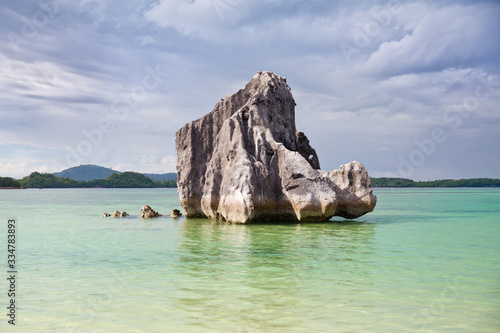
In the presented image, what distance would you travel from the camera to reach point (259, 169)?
866 inches

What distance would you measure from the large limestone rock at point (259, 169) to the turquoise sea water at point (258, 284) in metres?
4.28

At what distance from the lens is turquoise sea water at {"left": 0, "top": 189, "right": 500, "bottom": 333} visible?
22.9 ft

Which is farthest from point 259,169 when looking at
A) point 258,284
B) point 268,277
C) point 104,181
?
point 104,181

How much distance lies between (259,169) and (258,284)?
1287cm

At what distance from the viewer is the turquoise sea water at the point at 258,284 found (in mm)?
6984

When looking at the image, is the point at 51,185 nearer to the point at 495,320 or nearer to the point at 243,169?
the point at 243,169

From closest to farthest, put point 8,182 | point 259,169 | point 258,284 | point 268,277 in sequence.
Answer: point 258,284
point 268,277
point 259,169
point 8,182

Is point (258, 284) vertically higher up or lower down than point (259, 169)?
lower down

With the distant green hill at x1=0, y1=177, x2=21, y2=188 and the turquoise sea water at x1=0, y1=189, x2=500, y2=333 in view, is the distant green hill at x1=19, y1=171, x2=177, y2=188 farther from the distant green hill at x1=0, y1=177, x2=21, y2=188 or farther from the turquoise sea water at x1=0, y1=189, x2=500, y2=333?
the turquoise sea water at x1=0, y1=189, x2=500, y2=333

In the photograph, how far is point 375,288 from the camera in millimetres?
8883

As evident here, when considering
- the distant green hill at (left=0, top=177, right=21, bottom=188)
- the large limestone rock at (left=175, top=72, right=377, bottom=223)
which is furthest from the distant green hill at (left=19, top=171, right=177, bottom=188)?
the large limestone rock at (left=175, top=72, right=377, bottom=223)

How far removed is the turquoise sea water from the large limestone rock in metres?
4.28

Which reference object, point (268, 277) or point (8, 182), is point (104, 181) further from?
point (268, 277)

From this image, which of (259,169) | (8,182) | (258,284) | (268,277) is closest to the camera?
(258,284)
